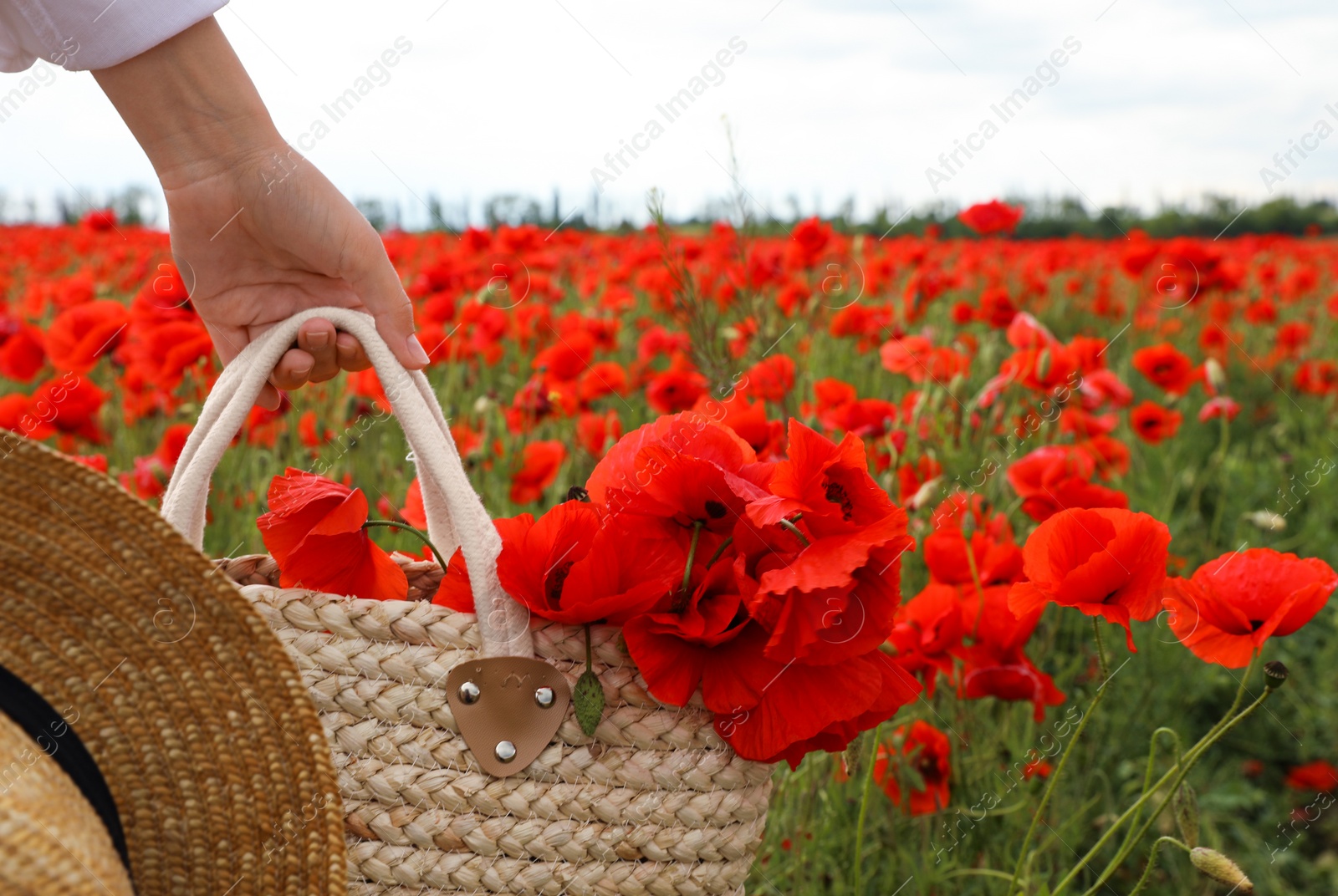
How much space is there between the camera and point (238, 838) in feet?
1.61

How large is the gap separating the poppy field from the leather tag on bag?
0.13 ft

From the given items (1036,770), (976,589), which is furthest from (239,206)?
(1036,770)

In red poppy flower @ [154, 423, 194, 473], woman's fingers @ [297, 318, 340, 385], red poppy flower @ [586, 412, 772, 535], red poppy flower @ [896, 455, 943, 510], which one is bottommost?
red poppy flower @ [896, 455, 943, 510]

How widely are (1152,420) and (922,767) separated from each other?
4.52 ft

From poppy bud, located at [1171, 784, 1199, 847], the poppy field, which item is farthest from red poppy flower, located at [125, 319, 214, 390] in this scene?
poppy bud, located at [1171, 784, 1199, 847]

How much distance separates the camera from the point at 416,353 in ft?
2.62

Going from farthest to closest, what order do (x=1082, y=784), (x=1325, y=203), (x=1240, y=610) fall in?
(x=1325, y=203) → (x=1082, y=784) → (x=1240, y=610)

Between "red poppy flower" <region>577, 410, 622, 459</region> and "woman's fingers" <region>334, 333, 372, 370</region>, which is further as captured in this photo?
"red poppy flower" <region>577, 410, 622, 459</region>

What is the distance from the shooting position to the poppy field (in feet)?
1.97

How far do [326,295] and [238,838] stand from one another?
559 millimetres

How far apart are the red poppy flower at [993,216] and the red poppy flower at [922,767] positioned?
1.71 m

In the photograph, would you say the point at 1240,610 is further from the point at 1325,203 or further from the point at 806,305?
the point at 1325,203

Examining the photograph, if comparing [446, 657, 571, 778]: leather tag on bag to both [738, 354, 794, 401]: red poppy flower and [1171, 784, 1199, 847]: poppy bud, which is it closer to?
[1171, 784, 1199, 847]: poppy bud

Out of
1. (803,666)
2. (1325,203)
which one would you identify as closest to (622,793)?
(803,666)
